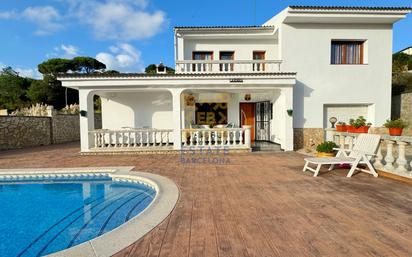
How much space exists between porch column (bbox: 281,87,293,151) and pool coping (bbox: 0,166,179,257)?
21.9 feet

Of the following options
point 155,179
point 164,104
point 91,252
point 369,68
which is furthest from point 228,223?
point 369,68

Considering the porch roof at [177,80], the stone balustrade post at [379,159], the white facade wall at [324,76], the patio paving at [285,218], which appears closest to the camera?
the patio paving at [285,218]

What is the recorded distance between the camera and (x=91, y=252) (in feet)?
7.75

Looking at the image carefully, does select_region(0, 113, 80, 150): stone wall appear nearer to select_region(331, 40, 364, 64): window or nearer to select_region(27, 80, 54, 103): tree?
select_region(331, 40, 364, 64): window

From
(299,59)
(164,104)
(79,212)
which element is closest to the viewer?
(79,212)

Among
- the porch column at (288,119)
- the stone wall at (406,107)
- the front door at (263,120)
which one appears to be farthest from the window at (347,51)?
the front door at (263,120)

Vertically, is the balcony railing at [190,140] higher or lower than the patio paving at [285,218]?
higher

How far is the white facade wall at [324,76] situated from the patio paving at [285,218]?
21.3 ft

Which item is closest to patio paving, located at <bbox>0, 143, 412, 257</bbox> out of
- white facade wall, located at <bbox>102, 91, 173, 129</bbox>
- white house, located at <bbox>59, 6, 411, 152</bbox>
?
white house, located at <bbox>59, 6, 411, 152</bbox>

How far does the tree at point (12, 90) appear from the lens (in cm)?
3038

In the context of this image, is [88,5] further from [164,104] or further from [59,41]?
[59,41]

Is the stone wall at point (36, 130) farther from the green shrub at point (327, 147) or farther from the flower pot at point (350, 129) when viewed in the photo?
the flower pot at point (350, 129)

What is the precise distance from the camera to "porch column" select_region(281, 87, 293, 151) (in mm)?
9688

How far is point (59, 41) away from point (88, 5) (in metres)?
15.4
